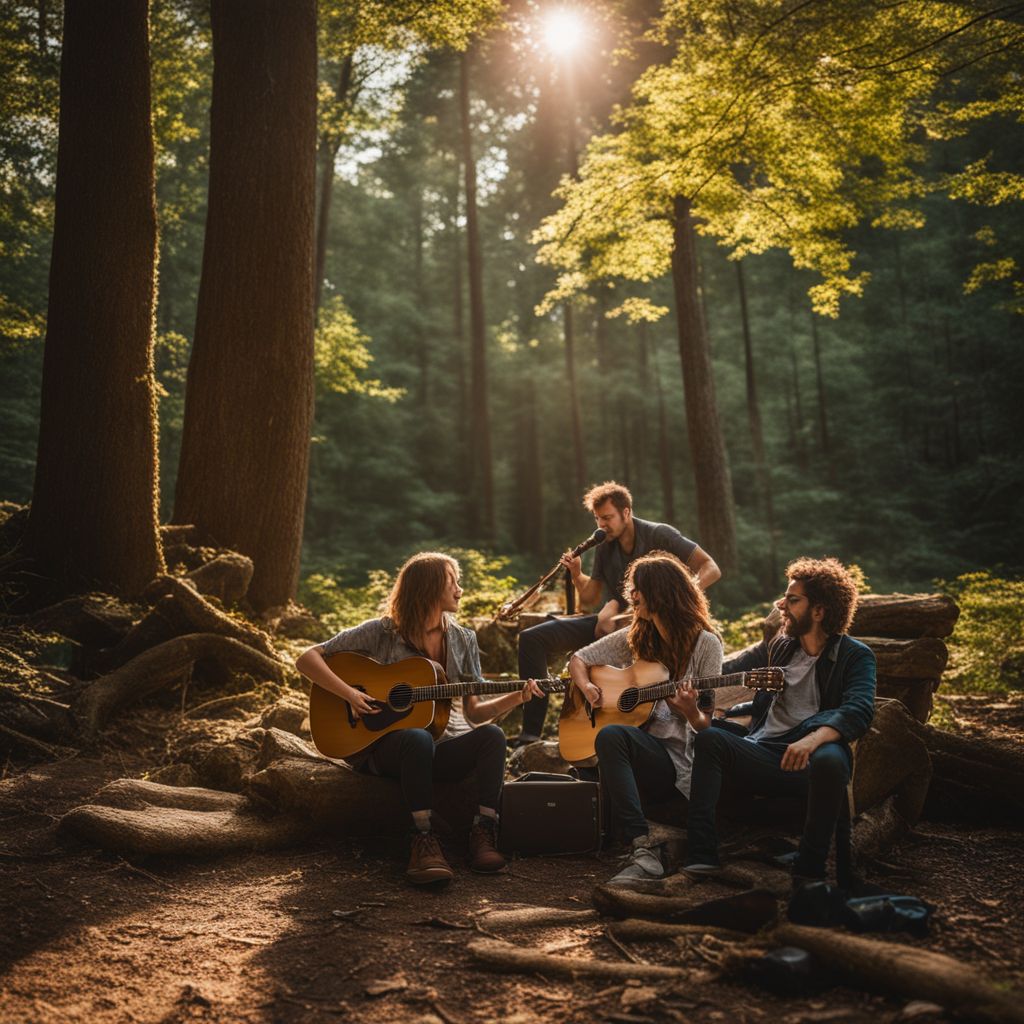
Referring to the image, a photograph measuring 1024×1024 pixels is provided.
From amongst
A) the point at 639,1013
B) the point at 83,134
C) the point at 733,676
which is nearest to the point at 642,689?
the point at 733,676

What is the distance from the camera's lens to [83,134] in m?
7.41

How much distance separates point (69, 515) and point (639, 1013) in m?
6.09

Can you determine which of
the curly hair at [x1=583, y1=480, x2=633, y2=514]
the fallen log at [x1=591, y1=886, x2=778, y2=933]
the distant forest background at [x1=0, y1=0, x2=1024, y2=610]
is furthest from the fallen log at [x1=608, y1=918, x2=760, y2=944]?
the distant forest background at [x1=0, y1=0, x2=1024, y2=610]

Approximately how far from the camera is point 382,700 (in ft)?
15.3

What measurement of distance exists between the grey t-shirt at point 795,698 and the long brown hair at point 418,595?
5.85 feet

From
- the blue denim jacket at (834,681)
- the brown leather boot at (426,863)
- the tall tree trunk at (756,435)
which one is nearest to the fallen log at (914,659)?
the blue denim jacket at (834,681)

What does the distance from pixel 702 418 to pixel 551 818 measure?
1138cm

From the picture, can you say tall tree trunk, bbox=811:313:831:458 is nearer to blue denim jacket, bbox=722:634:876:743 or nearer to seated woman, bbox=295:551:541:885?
blue denim jacket, bbox=722:634:876:743

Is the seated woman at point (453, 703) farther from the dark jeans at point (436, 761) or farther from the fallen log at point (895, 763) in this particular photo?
the fallen log at point (895, 763)

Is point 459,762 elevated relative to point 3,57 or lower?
lower

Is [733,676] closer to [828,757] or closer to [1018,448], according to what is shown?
[828,757]

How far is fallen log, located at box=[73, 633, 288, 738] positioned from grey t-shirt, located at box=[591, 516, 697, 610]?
2.69 metres

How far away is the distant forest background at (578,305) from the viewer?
12898 millimetres

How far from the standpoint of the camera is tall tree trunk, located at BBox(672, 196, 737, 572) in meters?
14.9
